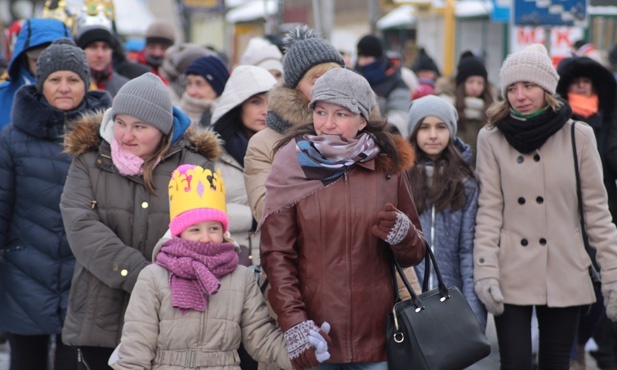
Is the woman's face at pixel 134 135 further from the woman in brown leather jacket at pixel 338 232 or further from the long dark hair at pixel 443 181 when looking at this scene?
the long dark hair at pixel 443 181

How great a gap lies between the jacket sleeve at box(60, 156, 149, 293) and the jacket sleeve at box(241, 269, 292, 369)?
61cm

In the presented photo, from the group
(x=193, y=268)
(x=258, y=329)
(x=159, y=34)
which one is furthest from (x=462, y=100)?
(x=193, y=268)

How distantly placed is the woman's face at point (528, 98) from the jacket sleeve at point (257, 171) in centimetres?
160

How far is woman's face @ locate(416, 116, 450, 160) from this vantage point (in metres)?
6.00

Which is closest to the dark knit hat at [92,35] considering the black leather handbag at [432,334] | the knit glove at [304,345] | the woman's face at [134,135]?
the woman's face at [134,135]

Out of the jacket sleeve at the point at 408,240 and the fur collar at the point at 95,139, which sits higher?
Answer: the fur collar at the point at 95,139

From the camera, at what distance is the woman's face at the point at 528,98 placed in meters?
5.69

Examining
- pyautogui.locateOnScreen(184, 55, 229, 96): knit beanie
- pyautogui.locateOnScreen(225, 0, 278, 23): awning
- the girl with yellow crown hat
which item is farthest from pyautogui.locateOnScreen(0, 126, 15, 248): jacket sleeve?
pyautogui.locateOnScreen(225, 0, 278, 23): awning

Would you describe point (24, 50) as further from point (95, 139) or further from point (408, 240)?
point (408, 240)

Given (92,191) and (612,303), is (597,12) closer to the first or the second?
(612,303)

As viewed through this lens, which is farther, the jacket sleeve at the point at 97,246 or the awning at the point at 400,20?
the awning at the point at 400,20

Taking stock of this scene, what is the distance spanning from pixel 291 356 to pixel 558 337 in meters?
2.19

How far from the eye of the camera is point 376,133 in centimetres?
449

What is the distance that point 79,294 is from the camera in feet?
16.1
